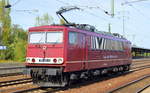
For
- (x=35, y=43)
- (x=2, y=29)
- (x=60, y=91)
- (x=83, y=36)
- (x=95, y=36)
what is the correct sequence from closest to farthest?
(x=60, y=91)
(x=35, y=43)
(x=83, y=36)
(x=95, y=36)
(x=2, y=29)

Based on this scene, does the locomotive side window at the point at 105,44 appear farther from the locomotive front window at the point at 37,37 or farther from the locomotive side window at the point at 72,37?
the locomotive front window at the point at 37,37

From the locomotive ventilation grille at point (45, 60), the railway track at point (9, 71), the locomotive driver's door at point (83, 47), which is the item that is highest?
the locomotive driver's door at point (83, 47)

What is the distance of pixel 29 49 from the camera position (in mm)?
15273

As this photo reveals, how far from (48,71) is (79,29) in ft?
10.6

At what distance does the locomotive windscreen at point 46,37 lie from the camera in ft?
48.0

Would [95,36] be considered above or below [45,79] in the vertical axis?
above

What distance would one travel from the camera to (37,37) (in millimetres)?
15242

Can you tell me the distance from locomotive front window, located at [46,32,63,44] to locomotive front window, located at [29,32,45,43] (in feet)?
0.94

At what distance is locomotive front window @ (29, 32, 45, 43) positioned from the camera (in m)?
15.1

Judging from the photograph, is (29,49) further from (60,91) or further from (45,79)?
(60,91)

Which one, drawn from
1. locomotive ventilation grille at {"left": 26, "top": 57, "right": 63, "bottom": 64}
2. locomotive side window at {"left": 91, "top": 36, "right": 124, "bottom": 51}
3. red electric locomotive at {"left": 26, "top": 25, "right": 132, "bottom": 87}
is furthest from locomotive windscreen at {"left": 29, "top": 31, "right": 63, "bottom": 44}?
locomotive side window at {"left": 91, "top": 36, "right": 124, "bottom": 51}

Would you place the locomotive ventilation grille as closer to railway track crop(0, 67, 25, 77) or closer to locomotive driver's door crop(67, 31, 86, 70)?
locomotive driver's door crop(67, 31, 86, 70)

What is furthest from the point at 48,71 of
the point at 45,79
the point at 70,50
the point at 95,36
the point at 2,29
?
the point at 2,29

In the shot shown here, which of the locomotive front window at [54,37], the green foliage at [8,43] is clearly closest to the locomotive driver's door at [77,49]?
the locomotive front window at [54,37]
